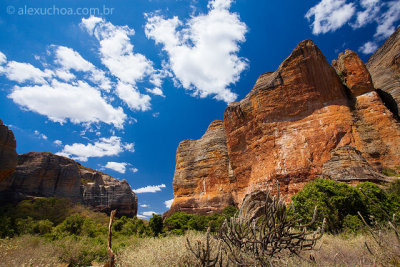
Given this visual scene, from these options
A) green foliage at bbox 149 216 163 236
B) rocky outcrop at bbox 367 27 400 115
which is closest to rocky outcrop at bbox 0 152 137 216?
green foliage at bbox 149 216 163 236

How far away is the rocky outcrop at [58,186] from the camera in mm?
47688

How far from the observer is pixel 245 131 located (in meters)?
28.6

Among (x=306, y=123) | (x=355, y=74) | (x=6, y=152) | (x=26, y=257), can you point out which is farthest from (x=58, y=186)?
(x=355, y=74)

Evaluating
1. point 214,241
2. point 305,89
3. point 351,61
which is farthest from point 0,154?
point 351,61


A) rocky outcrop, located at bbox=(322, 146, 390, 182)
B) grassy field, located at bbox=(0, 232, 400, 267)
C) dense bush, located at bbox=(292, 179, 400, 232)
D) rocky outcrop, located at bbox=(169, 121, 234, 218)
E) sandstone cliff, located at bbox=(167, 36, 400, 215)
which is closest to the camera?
grassy field, located at bbox=(0, 232, 400, 267)

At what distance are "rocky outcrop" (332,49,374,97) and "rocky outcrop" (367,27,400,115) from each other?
2796 mm

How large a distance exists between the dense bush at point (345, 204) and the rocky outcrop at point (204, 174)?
19892 millimetres

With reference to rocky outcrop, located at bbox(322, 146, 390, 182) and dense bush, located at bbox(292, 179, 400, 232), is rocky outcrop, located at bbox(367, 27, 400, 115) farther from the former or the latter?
dense bush, located at bbox(292, 179, 400, 232)

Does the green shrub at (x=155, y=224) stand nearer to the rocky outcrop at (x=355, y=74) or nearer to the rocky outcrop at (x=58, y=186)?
the rocky outcrop at (x=355, y=74)

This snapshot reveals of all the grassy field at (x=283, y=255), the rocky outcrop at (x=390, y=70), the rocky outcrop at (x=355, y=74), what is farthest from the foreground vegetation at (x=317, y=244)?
the rocky outcrop at (x=390, y=70)

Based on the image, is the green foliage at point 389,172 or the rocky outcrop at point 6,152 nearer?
the green foliage at point 389,172

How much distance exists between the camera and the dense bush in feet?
35.3

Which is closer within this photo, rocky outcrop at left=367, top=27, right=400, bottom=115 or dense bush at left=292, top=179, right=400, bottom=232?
dense bush at left=292, top=179, right=400, bottom=232

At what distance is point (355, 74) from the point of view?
21.8m
